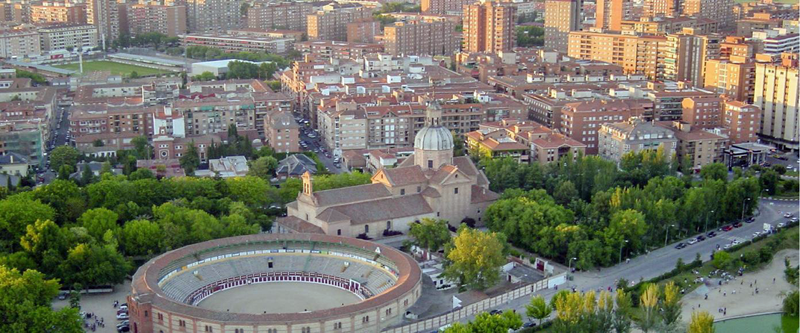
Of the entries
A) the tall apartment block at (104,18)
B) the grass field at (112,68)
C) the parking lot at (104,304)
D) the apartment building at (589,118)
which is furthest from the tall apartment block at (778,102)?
the tall apartment block at (104,18)

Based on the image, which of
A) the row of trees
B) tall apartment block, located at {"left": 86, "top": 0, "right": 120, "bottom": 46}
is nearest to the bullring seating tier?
the row of trees

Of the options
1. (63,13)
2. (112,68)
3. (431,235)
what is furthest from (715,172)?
(63,13)

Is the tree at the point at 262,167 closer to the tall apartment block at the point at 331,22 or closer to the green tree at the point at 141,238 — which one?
the green tree at the point at 141,238

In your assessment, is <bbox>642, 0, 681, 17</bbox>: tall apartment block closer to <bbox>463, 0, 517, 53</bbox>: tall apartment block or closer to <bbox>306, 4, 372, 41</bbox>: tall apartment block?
<bbox>463, 0, 517, 53</bbox>: tall apartment block

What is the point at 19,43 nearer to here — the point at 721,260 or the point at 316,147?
the point at 316,147

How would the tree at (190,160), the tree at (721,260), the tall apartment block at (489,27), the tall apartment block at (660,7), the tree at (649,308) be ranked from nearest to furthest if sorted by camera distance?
1. the tree at (649,308)
2. the tree at (721,260)
3. the tree at (190,160)
4. the tall apartment block at (489,27)
5. the tall apartment block at (660,7)

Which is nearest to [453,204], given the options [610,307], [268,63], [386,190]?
[386,190]
